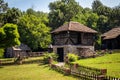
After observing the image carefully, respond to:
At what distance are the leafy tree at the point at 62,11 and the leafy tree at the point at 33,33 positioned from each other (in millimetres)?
9954

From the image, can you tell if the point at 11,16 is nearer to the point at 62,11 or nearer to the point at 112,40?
the point at 62,11

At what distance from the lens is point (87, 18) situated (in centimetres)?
8625

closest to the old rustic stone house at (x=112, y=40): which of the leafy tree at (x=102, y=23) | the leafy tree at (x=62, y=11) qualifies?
the leafy tree at (x=102, y=23)

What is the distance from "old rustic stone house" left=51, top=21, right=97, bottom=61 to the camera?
53.1 m

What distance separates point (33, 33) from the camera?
249 ft

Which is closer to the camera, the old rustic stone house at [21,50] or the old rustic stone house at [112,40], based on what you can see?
the old rustic stone house at [112,40]

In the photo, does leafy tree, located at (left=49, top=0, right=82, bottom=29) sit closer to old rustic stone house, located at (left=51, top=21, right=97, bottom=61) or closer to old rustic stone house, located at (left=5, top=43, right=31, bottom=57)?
old rustic stone house, located at (left=5, top=43, right=31, bottom=57)

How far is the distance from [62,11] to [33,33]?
22.9 m

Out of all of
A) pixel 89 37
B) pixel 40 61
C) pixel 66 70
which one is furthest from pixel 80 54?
pixel 66 70

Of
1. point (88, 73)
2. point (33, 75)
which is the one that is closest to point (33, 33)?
point (33, 75)

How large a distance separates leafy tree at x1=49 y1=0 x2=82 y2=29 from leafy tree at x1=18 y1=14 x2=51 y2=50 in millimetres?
9954

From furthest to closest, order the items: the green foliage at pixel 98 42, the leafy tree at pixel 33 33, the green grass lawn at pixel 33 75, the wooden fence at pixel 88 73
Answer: the leafy tree at pixel 33 33
the green foliage at pixel 98 42
the green grass lawn at pixel 33 75
the wooden fence at pixel 88 73

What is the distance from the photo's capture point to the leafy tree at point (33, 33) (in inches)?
3024

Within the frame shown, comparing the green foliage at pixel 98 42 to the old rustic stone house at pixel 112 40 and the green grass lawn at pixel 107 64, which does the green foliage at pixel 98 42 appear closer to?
the old rustic stone house at pixel 112 40
